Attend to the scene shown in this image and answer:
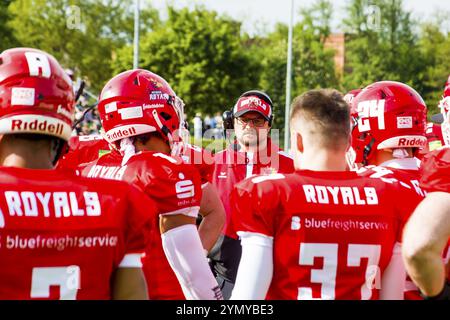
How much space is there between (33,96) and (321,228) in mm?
1206

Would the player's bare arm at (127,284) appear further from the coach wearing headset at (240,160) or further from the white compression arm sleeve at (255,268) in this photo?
the coach wearing headset at (240,160)

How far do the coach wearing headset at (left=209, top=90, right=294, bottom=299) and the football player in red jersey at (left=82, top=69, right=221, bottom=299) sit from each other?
5.76ft

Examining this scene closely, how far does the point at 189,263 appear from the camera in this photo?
3477 millimetres

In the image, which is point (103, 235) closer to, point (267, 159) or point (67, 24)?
point (267, 159)

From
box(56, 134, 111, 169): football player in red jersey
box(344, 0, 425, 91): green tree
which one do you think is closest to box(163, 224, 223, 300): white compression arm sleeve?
box(56, 134, 111, 169): football player in red jersey

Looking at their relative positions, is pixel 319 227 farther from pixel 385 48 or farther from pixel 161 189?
pixel 385 48

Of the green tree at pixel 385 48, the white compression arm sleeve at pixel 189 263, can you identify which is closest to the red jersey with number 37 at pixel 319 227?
the white compression arm sleeve at pixel 189 263

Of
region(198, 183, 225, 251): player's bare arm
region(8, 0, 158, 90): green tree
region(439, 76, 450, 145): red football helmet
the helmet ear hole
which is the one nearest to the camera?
region(439, 76, 450, 145): red football helmet

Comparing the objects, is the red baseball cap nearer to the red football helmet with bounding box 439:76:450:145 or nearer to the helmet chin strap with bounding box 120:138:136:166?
the helmet chin strap with bounding box 120:138:136:166

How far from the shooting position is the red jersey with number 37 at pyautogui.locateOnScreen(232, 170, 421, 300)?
2822 millimetres

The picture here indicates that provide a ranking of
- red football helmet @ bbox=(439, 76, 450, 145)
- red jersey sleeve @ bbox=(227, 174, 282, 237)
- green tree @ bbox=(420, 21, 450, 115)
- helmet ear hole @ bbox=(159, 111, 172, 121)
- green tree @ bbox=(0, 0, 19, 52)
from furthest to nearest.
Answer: green tree @ bbox=(420, 21, 450, 115), green tree @ bbox=(0, 0, 19, 52), helmet ear hole @ bbox=(159, 111, 172, 121), red football helmet @ bbox=(439, 76, 450, 145), red jersey sleeve @ bbox=(227, 174, 282, 237)

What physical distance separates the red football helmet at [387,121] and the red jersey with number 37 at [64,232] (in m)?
1.74

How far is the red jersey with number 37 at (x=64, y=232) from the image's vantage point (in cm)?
235
